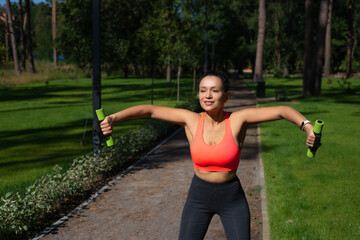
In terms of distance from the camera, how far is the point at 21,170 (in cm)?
943

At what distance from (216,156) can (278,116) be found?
56cm

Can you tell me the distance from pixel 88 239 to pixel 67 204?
1.73 metres

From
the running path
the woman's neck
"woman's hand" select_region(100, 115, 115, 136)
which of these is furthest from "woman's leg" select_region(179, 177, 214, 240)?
the running path

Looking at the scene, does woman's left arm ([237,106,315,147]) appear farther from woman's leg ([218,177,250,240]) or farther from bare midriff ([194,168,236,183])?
woman's leg ([218,177,250,240])

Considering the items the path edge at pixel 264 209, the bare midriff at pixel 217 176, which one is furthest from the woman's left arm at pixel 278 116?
the path edge at pixel 264 209

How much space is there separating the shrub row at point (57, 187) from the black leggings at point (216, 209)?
305cm

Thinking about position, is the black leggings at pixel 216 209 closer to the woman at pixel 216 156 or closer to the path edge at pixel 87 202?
the woman at pixel 216 156

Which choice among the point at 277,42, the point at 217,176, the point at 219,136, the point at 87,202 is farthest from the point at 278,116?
the point at 277,42

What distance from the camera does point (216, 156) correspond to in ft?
10.2

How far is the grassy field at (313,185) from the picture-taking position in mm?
5785

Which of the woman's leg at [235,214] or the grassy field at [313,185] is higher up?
the woman's leg at [235,214]

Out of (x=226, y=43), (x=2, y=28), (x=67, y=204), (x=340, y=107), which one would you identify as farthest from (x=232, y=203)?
(x=226, y=43)

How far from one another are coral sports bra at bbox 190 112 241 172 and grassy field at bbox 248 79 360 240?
2.74 metres

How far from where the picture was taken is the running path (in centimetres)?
569
